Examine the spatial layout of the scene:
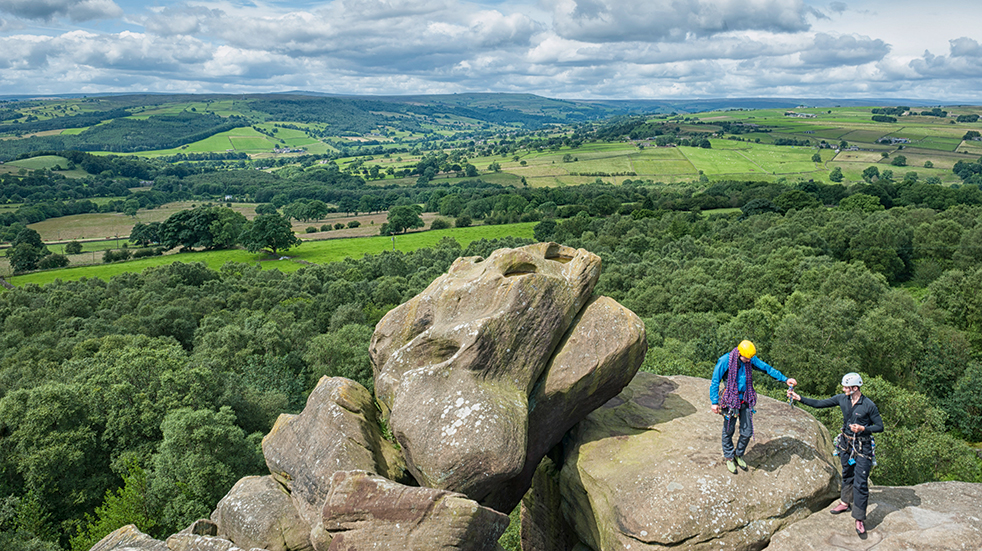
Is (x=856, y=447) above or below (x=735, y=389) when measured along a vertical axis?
below

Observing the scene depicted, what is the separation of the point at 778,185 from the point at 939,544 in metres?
162

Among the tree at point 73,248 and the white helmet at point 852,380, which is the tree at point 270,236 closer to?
the tree at point 73,248

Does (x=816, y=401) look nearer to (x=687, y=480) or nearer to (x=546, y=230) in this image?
(x=687, y=480)

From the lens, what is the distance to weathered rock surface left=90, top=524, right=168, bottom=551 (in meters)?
16.8

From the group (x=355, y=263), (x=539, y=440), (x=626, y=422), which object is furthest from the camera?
(x=355, y=263)

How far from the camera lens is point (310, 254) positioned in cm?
12962

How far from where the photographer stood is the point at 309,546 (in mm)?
17500

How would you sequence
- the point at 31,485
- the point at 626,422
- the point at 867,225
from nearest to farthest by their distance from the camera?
the point at 626,422
the point at 31,485
the point at 867,225

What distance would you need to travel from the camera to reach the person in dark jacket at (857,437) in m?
14.8

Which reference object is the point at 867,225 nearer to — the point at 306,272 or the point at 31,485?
the point at 306,272

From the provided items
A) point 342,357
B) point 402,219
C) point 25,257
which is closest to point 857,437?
point 342,357

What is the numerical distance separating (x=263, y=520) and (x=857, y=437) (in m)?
18.2

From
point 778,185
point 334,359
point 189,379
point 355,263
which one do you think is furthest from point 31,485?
point 778,185

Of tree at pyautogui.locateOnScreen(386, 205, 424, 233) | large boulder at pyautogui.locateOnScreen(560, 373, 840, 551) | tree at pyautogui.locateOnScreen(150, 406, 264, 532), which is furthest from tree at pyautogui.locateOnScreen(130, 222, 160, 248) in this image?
large boulder at pyautogui.locateOnScreen(560, 373, 840, 551)
